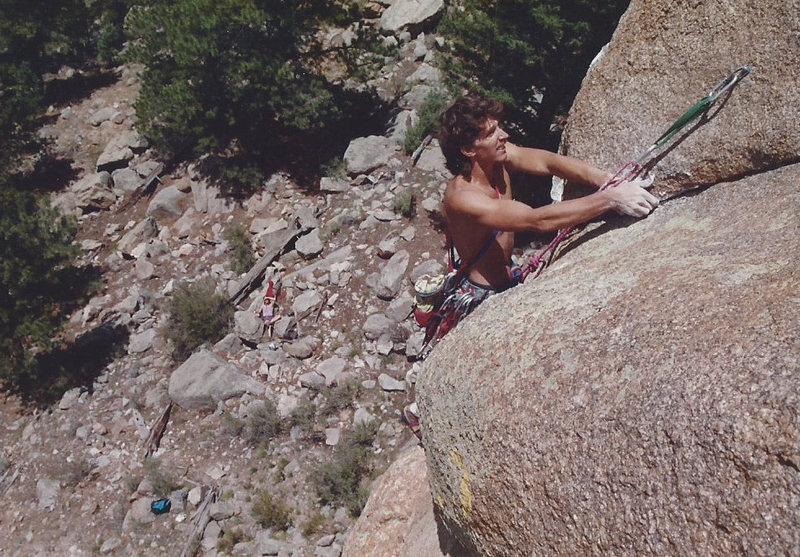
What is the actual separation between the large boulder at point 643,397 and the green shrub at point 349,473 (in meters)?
3.38

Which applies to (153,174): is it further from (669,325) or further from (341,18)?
(669,325)

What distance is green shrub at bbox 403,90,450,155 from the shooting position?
386 inches

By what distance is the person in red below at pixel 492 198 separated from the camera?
3.02m

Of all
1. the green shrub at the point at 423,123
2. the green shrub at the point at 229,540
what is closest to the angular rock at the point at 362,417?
the green shrub at the point at 229,540

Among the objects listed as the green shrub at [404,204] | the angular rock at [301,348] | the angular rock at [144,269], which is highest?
the green shrub at [404,204]

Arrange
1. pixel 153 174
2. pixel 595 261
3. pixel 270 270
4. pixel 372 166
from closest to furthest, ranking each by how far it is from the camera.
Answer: pixel 595 261, pixel 270 270, pixel 372 166, pixel 153 174

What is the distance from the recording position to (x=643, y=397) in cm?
192

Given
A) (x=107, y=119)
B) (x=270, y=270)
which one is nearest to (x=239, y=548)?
(x=270, y=270)

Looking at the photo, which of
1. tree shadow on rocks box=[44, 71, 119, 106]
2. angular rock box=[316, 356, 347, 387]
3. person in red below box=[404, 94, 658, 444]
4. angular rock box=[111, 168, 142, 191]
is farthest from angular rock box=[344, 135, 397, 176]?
tree shadow on rocks box=[44, 71, 119, 106]

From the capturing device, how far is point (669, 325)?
2062mm

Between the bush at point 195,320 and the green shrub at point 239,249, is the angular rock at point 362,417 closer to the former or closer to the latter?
the bush at point 195,320

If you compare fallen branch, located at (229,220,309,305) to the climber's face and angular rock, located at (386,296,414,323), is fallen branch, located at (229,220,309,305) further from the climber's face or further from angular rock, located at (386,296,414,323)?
the climber's face

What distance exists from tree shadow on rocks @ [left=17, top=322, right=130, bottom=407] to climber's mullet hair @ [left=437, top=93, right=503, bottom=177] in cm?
693

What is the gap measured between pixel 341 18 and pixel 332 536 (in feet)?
29.2
